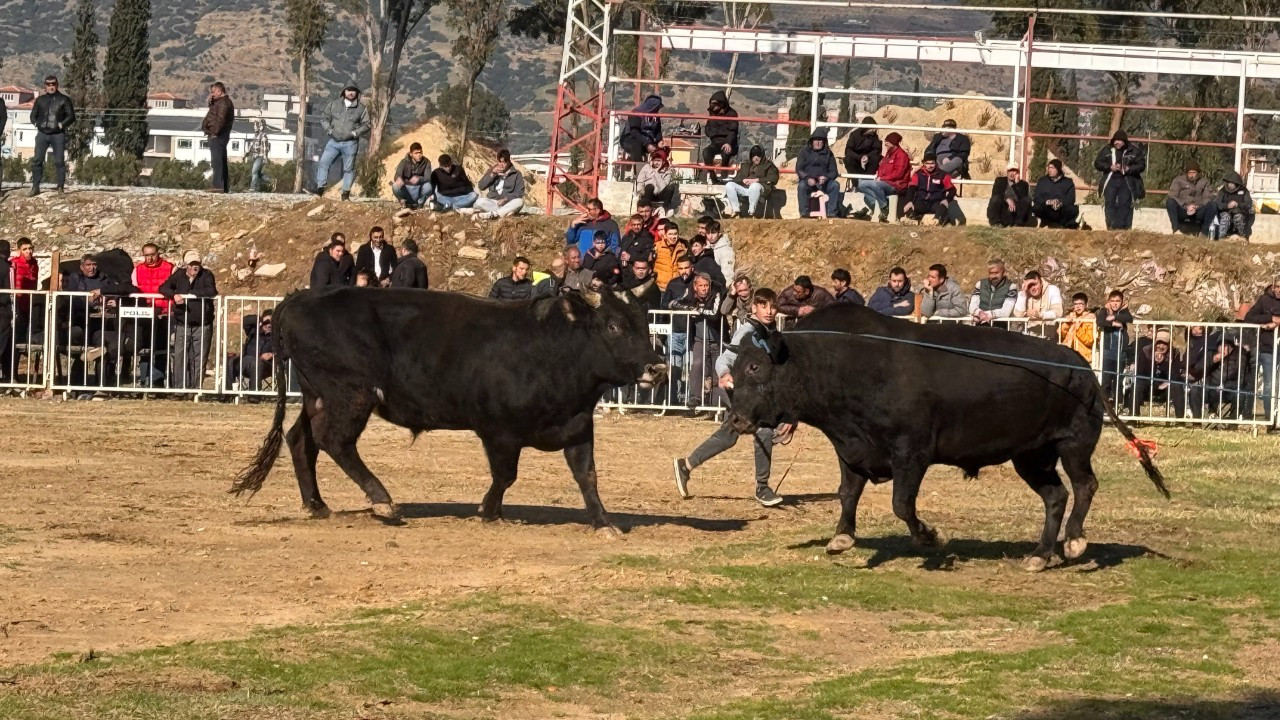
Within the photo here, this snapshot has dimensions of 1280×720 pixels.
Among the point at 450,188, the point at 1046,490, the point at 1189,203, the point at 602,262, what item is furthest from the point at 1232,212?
the point at 1046,490

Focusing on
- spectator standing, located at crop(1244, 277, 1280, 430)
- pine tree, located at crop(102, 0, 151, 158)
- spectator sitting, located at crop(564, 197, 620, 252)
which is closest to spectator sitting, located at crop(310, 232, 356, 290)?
spectator sitting, located at crop(564, 197, 620, 252)

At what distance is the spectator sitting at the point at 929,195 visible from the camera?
104ft

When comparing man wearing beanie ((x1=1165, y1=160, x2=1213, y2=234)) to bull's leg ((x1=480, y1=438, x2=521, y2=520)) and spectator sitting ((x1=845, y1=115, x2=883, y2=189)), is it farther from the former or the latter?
bull's leg ((x1=480, y1=438, x2=521, y2=520))

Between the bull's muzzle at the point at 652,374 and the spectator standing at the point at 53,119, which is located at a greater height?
the spectator standing at the point at 53,119

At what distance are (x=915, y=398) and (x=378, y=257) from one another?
1431cm

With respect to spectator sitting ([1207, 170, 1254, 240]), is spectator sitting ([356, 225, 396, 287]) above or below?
below

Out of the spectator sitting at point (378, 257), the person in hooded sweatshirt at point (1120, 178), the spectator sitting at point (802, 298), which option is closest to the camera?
the spectator sitting at point (802, 298)

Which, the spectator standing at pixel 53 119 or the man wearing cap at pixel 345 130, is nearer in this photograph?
the man wearing cap at pixel 345 130

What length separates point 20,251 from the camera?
27.2m

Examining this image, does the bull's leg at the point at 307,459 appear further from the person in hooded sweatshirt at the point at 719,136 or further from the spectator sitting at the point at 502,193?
the person in hooded sweatshirt at the point at 719,136

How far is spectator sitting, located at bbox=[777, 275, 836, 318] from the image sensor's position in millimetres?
19625

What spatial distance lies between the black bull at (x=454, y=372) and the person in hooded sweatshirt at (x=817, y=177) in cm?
1626

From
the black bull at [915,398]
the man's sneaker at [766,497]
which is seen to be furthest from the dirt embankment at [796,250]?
the black bull at [915,398]

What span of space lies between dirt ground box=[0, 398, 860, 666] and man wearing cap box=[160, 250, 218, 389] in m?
2.43
